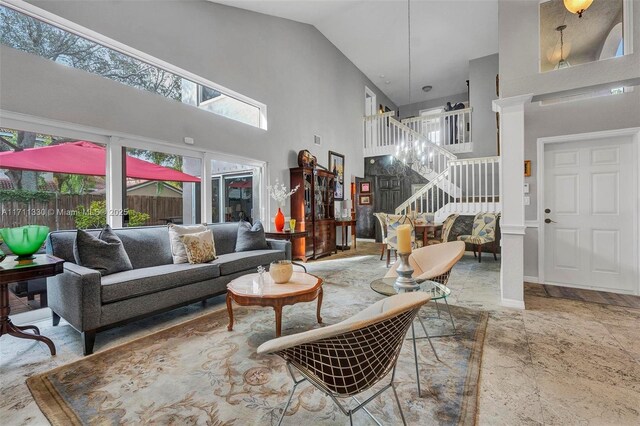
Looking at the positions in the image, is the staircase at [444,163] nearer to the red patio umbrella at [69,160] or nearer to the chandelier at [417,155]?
the chandelier at [417,155]

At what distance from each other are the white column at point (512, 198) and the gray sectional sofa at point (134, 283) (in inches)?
115

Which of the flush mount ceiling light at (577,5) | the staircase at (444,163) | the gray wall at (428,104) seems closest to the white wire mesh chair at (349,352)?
the flush mount ceiling light at (577,5)

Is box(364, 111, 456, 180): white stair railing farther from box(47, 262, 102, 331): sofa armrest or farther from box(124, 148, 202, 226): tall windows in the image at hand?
box(47, 262, 102, 331): sofa armrest

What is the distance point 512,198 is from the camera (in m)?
3.17

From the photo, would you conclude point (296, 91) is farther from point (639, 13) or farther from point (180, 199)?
point (639, 13)

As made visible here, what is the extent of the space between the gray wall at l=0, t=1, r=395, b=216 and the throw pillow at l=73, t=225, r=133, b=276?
4.15ft

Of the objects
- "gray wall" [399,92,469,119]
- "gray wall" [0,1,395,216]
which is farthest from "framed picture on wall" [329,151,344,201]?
"gray wall" [399,92,469,119]

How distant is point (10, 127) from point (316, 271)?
13.3 ft

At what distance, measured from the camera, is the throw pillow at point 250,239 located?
13.4ft

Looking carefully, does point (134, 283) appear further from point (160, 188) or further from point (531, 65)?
point (531, 65)

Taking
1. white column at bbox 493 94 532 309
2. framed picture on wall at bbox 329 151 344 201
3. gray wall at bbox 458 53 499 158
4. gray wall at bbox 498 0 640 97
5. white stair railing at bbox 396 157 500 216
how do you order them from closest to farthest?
gray wall at bbox 498 0 640 97 < white column at bbox 493 94 532 309 < white stair railing at bbox 396 157 500 216 < framed picture on wall at bbox 329 151 344 201 < gray wall at bbox 458 53 499 158

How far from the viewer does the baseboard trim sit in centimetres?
311

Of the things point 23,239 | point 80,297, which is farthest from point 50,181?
point 80,297

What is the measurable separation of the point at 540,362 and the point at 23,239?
3951 mm
